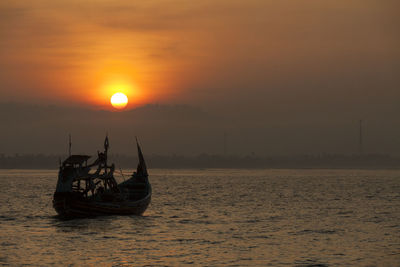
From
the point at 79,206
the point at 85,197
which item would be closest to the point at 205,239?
the point at 79,206

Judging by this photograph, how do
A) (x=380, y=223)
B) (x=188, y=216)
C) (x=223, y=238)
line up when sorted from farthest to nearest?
1. (x=188, y=216)
2. (x=380, y=223)
3. (x=223, y=238)

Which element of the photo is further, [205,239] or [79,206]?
[79,206]

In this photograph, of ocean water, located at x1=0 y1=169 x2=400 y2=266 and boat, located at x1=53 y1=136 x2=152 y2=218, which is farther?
boat, located at x1=53 y1=136 x2=152 y2=218

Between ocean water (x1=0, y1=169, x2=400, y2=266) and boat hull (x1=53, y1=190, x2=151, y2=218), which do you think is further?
boat hull (x1=53, y1=190, x2=151, y2=218)

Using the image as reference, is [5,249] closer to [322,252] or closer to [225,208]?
[322,252]

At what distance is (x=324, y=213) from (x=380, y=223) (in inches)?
505

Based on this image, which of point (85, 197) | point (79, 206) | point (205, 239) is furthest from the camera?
point (85, 197)

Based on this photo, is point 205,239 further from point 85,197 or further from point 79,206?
point 85,197

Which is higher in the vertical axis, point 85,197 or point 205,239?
point 85,197

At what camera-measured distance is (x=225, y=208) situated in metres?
81.6

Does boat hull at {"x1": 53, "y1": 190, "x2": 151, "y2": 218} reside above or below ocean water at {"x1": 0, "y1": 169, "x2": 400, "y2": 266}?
above

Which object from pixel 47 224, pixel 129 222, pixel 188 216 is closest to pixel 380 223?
pixel 188 216

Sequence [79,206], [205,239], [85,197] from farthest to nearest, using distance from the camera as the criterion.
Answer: [85,197] → [79,206] → [205,239]

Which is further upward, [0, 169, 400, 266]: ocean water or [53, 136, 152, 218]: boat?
[53, 136, 152, 218]: boat
